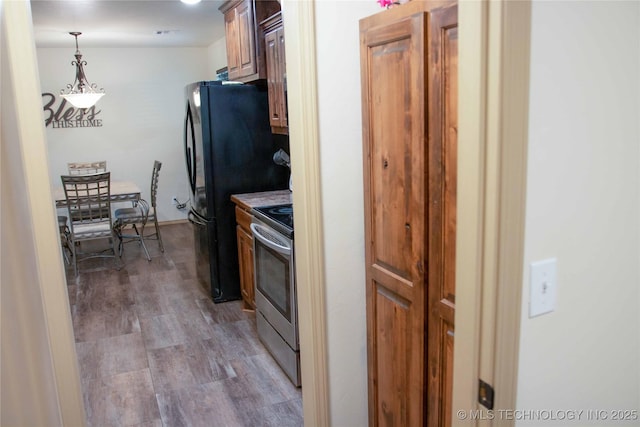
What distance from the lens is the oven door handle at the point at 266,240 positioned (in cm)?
289

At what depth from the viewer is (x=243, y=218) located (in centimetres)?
395

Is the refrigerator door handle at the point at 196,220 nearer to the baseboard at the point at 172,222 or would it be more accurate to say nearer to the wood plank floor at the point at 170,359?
the wood plank floor at the point at 170,359

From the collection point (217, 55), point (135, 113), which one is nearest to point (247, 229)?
point (217, 55)

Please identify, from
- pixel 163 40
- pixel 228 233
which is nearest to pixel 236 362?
pixel 228 233

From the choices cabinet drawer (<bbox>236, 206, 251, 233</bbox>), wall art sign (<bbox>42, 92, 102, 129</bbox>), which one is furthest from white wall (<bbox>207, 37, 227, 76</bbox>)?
cabinet drawer (<bbox>236, 206, 251, 233</bbox>)

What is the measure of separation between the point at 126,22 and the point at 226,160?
2.02 meters

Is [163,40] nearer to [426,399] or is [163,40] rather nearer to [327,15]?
[327,15]

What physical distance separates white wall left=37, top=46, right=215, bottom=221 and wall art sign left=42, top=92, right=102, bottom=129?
5 cm

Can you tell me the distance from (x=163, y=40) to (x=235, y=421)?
5.25 meters

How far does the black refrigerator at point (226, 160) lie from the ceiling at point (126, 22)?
0.77 meters

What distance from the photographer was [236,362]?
3.36 meters

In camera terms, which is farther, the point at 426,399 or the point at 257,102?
the point at 257,102

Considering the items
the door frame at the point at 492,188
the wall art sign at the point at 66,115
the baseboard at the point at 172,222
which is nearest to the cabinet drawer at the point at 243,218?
the door frame at the point at 492,188

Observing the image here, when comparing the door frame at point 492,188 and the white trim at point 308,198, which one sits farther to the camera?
the white trim at point 308,198
